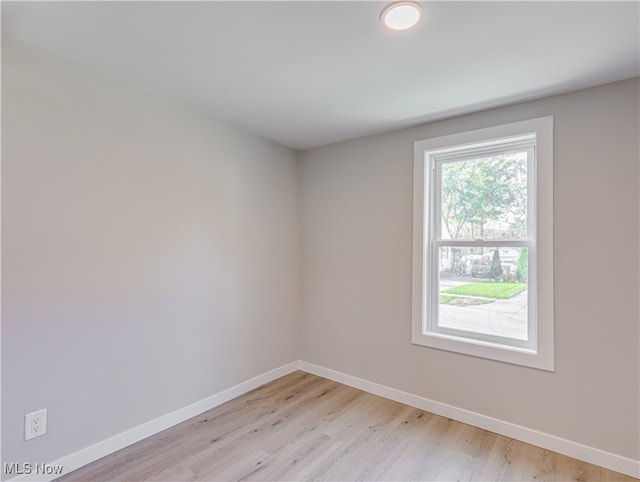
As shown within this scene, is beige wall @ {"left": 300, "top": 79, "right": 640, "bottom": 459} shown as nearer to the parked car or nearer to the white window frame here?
the white window frame

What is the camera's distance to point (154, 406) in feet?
7.45

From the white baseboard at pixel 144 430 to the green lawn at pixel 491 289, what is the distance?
1916 millimetres

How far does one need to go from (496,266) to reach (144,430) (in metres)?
2.71

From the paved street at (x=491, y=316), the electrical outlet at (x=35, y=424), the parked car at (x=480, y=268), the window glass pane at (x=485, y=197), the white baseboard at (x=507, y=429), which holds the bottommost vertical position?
the white baseboard at (x=507, y=429)

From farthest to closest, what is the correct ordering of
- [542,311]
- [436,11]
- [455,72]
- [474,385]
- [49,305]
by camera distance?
[474,385]
[542,311]
[455,72]
[49,305]
[436,11]

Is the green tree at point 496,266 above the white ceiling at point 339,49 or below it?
below

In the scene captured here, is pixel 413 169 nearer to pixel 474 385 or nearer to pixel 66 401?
pixel 474 385

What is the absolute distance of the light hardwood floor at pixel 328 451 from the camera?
1.89 metres

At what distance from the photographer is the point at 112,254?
6.69 ft

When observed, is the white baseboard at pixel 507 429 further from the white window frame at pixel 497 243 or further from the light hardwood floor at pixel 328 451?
the white window frame at pixel 497 243

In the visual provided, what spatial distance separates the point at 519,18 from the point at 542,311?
1.70 m

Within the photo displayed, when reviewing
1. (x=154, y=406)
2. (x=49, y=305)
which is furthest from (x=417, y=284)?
(x=49, y=305)
